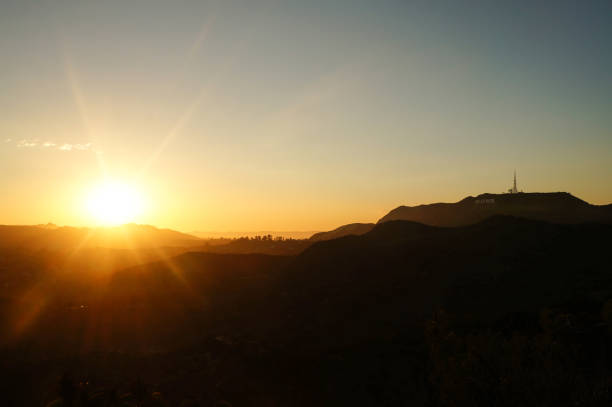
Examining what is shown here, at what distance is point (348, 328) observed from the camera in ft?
122

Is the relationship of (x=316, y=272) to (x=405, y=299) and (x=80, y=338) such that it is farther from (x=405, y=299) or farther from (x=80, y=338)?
(x=80, y=338)

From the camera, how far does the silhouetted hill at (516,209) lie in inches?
3260

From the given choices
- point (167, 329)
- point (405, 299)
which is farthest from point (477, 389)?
point (167, 329)

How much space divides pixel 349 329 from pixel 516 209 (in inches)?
2699

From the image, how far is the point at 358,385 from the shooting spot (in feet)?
89.2

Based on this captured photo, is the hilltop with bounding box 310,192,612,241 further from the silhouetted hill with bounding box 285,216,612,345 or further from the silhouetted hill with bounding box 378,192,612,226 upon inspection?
the silhouetted hill with bounding box 285,216,612,345

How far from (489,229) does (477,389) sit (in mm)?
44312

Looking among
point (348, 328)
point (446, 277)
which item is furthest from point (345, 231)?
point (348, 328)

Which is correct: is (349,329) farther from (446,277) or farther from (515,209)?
(515,209)

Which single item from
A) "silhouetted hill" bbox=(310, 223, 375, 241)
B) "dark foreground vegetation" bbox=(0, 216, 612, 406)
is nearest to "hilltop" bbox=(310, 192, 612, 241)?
"silhouetted hill" bbox=(310, 223, 375, 241)

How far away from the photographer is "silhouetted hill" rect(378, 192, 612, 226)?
272ft

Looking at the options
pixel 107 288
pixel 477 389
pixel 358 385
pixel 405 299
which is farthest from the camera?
pixel 107 288

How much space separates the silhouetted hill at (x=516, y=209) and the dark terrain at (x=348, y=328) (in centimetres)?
3144

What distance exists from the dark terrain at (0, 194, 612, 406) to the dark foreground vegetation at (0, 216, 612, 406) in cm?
12
